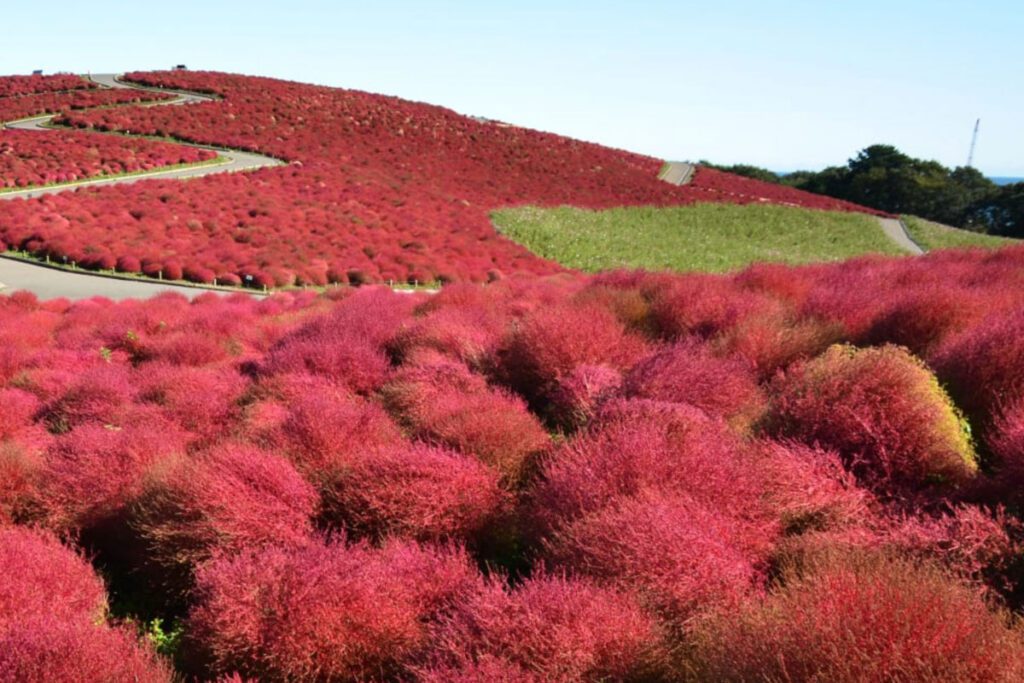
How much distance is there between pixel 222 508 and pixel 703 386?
3.89 m

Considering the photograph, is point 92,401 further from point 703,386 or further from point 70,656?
point 703,386

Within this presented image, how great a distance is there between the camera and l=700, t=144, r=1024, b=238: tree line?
2349 inches

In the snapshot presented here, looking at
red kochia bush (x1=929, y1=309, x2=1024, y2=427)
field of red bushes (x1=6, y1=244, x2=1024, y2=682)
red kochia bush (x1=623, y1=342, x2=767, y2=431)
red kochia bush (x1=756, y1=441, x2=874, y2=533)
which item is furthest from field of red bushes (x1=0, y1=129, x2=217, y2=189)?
red kochia bush (x1=929, y1=309, x2=1024, y2=427)

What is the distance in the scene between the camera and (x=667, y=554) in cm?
388

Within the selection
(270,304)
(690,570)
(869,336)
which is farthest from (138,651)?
(270,304)

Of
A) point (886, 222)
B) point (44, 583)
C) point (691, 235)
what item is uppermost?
point (886, 222)

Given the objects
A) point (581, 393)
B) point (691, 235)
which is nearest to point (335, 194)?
point (691, 235)

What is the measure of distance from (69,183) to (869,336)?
32.6 m

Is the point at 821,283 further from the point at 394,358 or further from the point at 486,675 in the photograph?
the point at 486,675

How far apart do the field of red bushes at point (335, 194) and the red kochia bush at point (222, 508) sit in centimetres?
1241

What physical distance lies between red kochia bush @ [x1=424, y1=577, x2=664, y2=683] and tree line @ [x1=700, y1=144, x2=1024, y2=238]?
63.5 metres

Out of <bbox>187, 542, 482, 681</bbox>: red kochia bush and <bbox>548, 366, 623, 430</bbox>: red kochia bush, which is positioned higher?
<bbox>548, 366, 623, 430</bbox>: red kochia bush

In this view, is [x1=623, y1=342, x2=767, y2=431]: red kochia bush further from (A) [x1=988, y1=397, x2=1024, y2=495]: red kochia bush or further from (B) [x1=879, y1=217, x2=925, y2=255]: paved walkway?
(B) [x1=879, y1=217, x2=925, y2=255]: paved walkway

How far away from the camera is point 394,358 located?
363 inches
